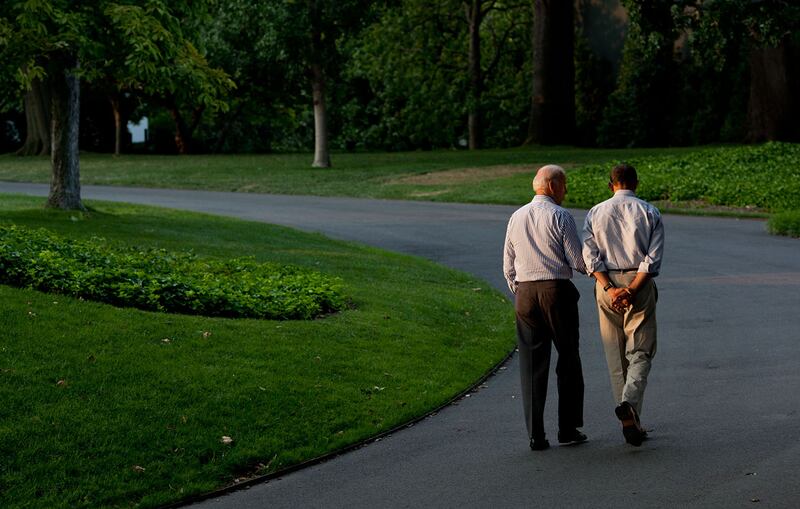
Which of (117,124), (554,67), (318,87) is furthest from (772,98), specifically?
(117,124)

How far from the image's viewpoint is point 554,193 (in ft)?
28.6

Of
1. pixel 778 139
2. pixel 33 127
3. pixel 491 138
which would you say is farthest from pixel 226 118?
pixel 778 139

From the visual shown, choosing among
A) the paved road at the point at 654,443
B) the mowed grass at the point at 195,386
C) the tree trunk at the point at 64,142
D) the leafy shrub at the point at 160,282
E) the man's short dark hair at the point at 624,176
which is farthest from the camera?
the tree trunk at the point at 64,142

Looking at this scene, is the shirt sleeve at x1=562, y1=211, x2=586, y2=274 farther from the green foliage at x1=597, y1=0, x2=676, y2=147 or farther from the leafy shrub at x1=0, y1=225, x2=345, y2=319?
the green foliage at x1=597, y1=0, x2=676, y2=147

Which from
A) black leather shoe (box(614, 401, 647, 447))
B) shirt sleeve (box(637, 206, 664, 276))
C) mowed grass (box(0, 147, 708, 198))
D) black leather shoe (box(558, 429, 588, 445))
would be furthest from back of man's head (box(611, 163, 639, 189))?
mowed grass (box(0, 147, 708, 198))

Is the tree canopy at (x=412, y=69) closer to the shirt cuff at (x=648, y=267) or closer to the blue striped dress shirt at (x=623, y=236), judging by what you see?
the blue striped dress shirt at (x=623, y=236)

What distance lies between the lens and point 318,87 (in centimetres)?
4472

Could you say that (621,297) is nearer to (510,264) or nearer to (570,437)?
(510,264)

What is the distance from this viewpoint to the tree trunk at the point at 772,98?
40.6m

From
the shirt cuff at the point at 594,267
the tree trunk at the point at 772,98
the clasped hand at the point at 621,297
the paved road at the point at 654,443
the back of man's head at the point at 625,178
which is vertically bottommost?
the paved road at the point at 654,443

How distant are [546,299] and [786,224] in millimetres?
15619

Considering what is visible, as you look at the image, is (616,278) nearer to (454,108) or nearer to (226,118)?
(454,108)

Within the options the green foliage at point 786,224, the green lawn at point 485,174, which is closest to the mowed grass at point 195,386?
the green foliage at point 786,224

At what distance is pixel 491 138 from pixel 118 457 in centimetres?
5133
